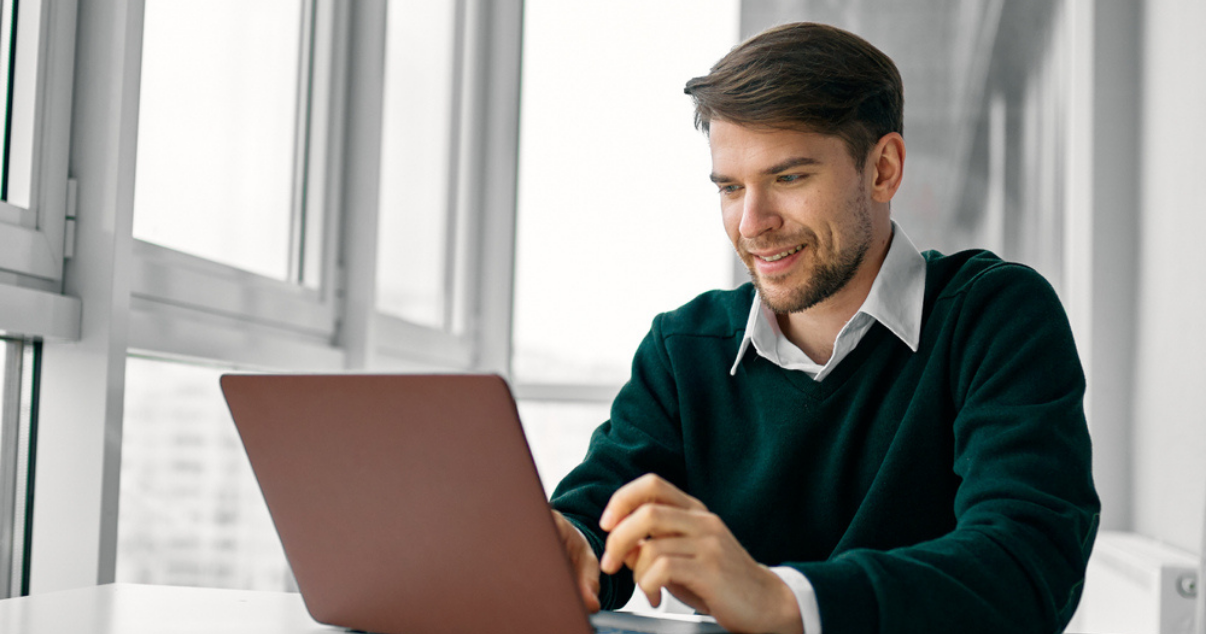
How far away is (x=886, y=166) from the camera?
1.36 metres

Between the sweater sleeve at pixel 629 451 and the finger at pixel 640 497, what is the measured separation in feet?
1.27

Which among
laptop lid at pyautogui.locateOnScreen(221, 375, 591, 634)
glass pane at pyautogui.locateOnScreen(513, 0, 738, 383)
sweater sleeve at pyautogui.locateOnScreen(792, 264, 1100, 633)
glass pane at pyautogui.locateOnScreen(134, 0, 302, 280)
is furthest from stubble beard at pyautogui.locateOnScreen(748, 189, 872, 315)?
glass pane at pyautogui.locateOnScreen(513, 0, 738, 383)

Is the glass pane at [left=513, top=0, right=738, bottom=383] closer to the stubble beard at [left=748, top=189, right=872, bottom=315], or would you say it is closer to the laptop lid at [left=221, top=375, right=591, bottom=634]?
the stubble beard at [left=748, top=189, right=872, bottom=315]

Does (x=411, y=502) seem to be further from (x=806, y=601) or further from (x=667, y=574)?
(x=806, y=601)

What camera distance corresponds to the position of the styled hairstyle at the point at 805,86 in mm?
1226

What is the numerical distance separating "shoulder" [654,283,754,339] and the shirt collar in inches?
1.2

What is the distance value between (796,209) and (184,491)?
1.17 meters

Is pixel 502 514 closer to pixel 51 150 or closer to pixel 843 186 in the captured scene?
pixel 843 186

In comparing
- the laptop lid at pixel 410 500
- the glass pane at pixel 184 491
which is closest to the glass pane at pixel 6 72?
the glass pane at pixel 184 491

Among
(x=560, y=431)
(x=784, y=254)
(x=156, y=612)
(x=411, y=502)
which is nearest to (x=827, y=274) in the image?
(x=784, y=254)

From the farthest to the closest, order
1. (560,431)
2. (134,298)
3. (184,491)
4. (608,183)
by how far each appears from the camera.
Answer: (608,183)
(560,431)
(184,491)
(134,298)

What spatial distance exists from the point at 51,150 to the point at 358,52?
1.04 metres

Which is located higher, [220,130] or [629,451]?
[220,130]

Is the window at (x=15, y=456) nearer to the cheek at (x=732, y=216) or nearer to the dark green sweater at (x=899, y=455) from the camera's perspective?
the dark green sweater at (x=899, y=455)
